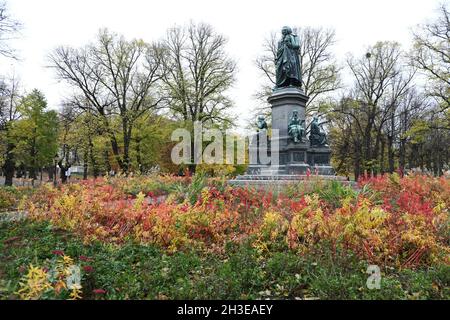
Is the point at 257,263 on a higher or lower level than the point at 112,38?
lower

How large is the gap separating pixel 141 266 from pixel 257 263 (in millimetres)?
1590

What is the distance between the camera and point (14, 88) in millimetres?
30953

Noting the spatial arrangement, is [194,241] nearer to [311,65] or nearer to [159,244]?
[159,244]

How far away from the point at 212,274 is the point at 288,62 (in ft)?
46.7

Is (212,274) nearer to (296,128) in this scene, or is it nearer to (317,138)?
(296,128)

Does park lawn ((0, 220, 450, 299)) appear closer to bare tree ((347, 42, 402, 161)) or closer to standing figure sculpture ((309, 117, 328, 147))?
standing figure sculpture ((309, 117, 328, 147))

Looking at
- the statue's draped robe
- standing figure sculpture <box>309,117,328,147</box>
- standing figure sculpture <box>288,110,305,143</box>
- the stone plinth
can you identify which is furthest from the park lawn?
the statue's draped robe

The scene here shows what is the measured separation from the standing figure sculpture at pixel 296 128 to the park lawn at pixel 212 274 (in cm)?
1021

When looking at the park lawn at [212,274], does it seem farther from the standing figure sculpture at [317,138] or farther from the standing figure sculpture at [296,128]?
the standing figure sculpture at [317,138]

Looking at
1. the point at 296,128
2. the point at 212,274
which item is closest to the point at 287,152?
the point at 296,128

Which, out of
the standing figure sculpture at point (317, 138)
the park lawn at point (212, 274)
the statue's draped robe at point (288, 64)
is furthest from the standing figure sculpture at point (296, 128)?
the park lawn at point (212, 274)

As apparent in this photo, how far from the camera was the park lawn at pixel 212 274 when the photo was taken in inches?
127

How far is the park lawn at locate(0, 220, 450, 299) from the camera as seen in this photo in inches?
127
